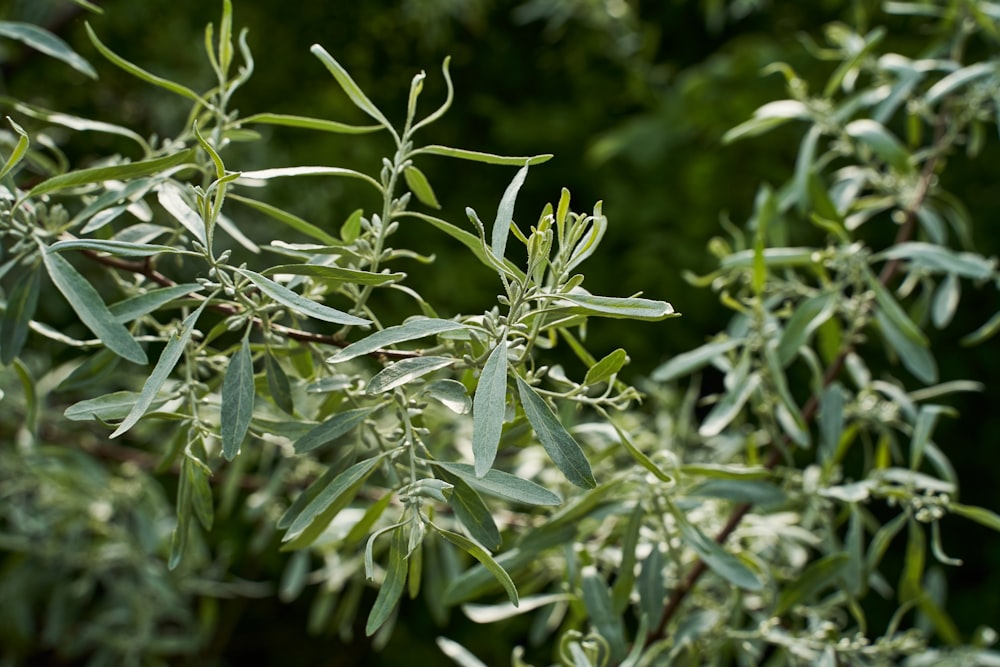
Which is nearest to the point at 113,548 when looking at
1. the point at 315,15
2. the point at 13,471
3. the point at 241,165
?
the point at 13,471

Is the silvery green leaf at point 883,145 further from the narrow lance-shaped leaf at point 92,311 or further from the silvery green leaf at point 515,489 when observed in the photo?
the narrow lance-shaped leaf at point 92,311

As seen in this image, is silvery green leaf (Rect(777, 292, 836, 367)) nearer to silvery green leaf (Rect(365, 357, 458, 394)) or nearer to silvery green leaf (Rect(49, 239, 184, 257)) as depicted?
silvery green leaf (Rect(365, 357, 458, 394))

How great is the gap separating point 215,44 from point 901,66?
167cm

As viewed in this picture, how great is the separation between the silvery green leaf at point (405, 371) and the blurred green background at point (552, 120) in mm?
1316

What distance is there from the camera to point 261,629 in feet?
7.09

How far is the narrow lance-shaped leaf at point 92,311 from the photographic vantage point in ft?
1.73

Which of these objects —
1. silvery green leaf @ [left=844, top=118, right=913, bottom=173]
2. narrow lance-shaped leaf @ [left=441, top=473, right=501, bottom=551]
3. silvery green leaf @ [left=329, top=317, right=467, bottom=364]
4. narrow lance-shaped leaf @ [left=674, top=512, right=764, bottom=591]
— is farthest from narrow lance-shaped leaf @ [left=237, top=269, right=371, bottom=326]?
silvery green leaf @ [left=844, top=118, right=913, bottom=173]

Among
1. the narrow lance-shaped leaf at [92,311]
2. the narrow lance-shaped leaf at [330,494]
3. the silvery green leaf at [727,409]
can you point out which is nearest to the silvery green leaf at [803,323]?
the silvery green leaf at [727,409]

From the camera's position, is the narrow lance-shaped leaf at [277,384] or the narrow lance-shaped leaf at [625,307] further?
the narrow lance-shaped leaf at [277,384]

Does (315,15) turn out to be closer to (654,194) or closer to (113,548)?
(654,194)

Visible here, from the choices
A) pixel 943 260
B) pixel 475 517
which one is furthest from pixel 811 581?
pixel 475 517

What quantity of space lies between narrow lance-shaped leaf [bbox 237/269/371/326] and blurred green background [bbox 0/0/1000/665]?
1301mm

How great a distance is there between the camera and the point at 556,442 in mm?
513

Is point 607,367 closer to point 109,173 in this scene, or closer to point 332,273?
point 332,273
